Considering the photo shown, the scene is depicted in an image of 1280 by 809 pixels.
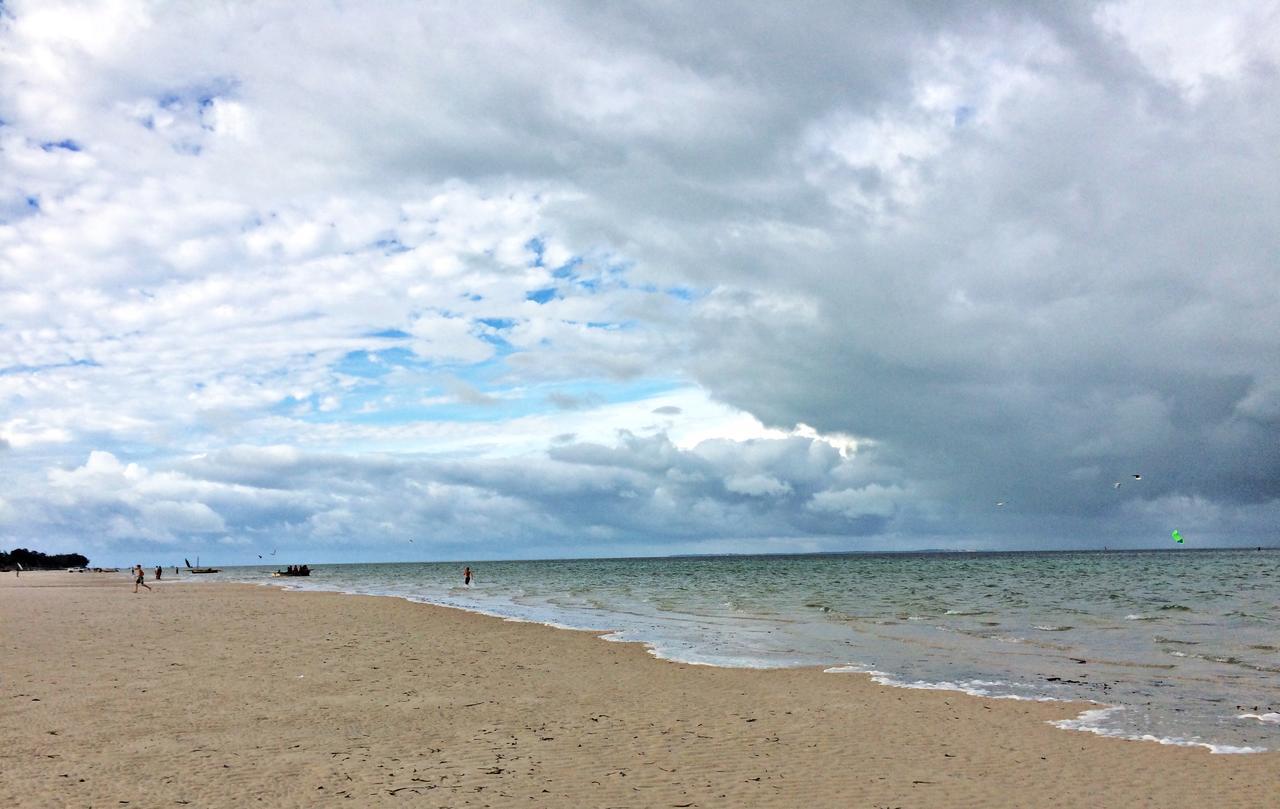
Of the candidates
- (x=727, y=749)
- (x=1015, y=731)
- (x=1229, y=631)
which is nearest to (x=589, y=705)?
(x=727, y=749)

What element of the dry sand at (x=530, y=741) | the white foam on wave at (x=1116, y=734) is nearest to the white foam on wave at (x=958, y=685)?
the dry sand at (x=530, y=741)

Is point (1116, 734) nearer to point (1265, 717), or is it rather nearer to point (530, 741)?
point (1265, 717)

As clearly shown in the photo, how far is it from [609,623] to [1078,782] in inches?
1124

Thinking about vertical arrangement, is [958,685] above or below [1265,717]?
below

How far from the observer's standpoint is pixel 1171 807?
1088cm

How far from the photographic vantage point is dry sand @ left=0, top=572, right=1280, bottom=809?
10875mm

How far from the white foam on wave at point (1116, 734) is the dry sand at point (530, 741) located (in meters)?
0.40

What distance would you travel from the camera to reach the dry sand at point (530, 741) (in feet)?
35.7

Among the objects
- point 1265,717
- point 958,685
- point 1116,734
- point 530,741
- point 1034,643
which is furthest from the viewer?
point 1034,643

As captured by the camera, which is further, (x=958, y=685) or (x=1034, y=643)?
(x=1034, y=643)

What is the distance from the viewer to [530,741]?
44.7ft

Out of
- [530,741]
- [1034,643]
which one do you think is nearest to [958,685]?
[1034,643]

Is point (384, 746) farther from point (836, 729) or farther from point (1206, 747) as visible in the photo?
point (1206, 747)

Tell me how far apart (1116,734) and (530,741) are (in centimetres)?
1066
